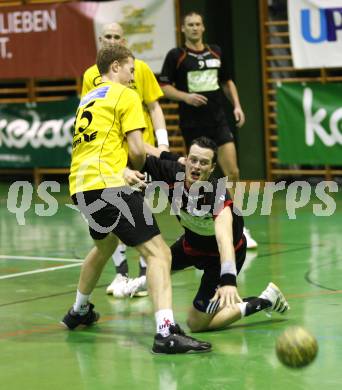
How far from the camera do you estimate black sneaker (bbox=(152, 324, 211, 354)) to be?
24.3ft

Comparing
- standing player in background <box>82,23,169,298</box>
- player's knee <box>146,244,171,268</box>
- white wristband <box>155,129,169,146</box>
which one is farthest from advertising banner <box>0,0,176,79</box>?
player's knee <box>146,244,171,268</box>

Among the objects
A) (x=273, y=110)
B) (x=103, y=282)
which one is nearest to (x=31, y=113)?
(x=273, y=110)

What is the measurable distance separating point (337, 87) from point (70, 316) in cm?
901

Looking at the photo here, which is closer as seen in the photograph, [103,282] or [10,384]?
[10,384]

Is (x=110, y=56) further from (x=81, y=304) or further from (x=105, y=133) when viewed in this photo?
(x=81, y=304)

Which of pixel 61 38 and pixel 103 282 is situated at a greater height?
pixel 61 38

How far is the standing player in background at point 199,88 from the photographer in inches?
491

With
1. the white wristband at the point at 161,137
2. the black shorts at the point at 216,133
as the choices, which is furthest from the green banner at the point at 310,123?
the white wristband at the point at 161,137

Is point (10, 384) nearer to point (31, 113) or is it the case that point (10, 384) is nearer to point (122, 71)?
point (122, 71)

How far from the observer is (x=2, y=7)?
1970 cm

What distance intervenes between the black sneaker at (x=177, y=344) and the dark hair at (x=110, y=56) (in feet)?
6.37

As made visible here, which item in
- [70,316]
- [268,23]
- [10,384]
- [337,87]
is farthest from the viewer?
[268,23]

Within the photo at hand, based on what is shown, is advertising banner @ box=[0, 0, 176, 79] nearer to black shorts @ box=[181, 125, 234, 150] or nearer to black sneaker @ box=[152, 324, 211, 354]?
black shorts @ box=[181, 125, 234, 150]

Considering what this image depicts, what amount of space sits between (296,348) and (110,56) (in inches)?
104
